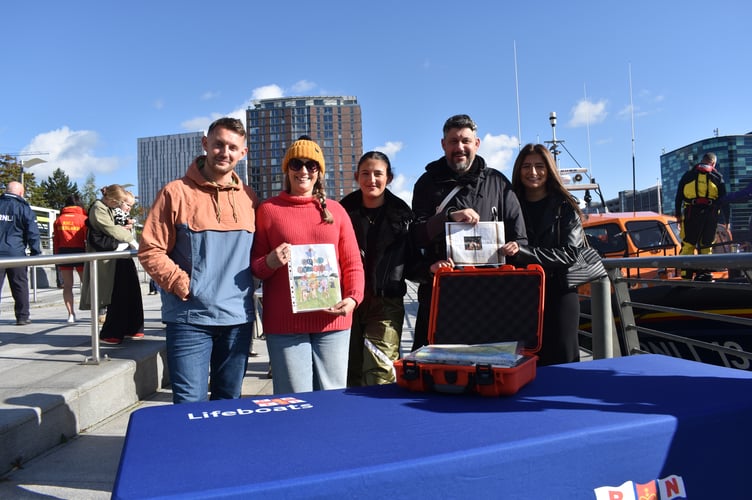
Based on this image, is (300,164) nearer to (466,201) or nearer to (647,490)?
(466,201)

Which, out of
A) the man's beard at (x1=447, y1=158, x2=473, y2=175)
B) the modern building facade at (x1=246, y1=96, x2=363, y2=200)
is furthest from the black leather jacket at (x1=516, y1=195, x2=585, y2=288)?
the modern building facade at (x1=246, y1=96, x2=363, y2=200)

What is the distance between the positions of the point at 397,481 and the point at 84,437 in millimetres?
2902

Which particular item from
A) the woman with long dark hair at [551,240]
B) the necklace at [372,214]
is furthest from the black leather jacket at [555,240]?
Result: the necklace at [372,214]

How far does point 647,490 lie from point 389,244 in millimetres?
1844

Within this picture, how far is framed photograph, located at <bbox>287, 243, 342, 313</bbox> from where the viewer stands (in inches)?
91.8

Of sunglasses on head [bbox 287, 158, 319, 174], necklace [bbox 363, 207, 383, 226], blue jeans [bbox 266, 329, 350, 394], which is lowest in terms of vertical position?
blue jeans [bbox 266, 329, 350, 394]

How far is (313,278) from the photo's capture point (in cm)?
236

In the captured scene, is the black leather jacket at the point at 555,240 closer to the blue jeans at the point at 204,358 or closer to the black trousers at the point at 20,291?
the blue jeans at the point at 204,358

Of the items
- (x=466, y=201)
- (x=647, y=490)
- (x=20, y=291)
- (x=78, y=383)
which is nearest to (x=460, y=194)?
(x=466, y=201)

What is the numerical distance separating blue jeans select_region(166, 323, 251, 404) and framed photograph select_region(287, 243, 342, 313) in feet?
1.12

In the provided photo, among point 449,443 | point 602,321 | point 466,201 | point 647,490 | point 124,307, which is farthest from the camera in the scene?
point 124,307

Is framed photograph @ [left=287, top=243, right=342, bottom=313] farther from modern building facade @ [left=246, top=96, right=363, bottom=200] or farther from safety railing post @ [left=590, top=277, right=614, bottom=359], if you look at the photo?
modern building facade @ [left=246, top=96, right=363, bottom=200]

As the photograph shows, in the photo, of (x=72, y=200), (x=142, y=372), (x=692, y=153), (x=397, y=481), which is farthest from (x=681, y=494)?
(x=692, y=153)

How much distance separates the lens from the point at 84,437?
3.23 metres
